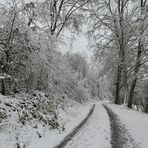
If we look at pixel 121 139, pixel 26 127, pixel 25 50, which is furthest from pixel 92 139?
pixel 25 50

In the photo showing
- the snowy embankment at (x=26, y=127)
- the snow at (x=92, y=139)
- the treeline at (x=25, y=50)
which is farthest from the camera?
the treeline at (x=25, y=50)

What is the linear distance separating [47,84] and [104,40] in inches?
539

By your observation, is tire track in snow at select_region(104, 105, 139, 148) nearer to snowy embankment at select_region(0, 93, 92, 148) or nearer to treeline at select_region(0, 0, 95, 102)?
snowy embankment at select_region(0, 93, 92, 148)

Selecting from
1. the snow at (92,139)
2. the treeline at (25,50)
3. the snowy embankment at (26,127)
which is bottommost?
the snow at (92,139)

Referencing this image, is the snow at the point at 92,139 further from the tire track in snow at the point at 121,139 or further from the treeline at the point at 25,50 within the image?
the treeline at the point at 25,50

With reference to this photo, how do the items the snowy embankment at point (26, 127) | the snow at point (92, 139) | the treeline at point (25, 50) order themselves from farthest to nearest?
the treeline at point (25, 50)
the snow at point (92, 139)
the snowy embankment at point (26, 127)

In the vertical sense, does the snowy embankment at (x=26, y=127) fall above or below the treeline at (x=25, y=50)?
below

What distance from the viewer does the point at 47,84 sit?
13.3 m

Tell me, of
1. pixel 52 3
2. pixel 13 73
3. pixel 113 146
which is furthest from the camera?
pixel 52 3

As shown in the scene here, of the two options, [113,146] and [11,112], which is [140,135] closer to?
[113,146]

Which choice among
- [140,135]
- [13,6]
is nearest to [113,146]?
[140,135]

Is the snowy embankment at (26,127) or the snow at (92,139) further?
the snow at (92,139)

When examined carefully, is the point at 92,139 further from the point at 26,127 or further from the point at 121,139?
the point at 26,127

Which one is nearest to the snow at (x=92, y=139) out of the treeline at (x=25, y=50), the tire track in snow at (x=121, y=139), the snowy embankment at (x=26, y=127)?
the tire track in snow at (x=121, y=139)
